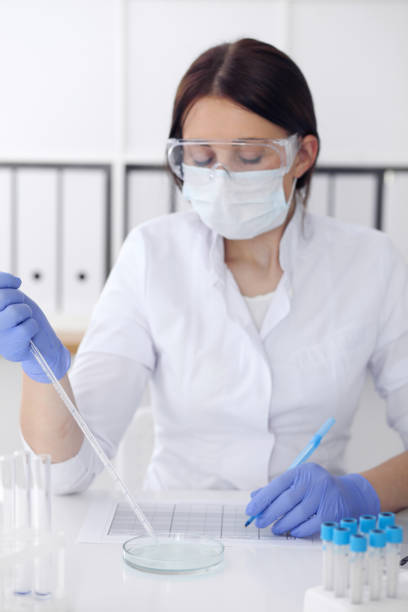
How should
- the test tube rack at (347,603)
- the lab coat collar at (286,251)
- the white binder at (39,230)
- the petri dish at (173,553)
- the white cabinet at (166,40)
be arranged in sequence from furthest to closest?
the white cabinet at (166,40), the white binder at (39,230), the lab coat collar at (286,251), the petri dish at (173,553), the test tube rack at (347,603)

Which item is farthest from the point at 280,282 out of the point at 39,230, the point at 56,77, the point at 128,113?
the point at 56,77

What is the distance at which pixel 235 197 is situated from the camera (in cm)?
123

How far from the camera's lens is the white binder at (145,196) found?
2.36 metres

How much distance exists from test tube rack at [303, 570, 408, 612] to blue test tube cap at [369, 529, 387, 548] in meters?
0.04

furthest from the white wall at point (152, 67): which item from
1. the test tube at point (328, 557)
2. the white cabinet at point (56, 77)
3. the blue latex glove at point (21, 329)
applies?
the test tube at point (328, 557)

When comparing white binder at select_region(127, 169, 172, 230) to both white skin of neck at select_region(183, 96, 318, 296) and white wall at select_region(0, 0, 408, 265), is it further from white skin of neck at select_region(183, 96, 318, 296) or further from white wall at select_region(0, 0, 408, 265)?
white skin of neck at select_region(183, 96, 318, 296)

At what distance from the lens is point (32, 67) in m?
2.39

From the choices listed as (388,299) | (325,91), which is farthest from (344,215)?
(388,299)

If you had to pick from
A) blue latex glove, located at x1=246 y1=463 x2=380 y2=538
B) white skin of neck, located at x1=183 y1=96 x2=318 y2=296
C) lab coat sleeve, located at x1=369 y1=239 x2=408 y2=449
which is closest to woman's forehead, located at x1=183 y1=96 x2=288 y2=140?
white skin of neck, located at x1=183 y1=96 x2=318 y2=296

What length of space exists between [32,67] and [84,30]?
213 millimetres

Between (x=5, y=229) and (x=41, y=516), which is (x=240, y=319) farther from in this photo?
(x=5, y=229)

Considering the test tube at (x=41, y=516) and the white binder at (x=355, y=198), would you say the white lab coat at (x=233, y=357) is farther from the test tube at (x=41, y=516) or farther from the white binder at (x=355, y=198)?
the white binder at (x=355, y=198)

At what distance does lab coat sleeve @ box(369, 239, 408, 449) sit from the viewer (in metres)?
1.26

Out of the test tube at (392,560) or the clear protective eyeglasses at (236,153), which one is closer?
the test tube at (392,560)
